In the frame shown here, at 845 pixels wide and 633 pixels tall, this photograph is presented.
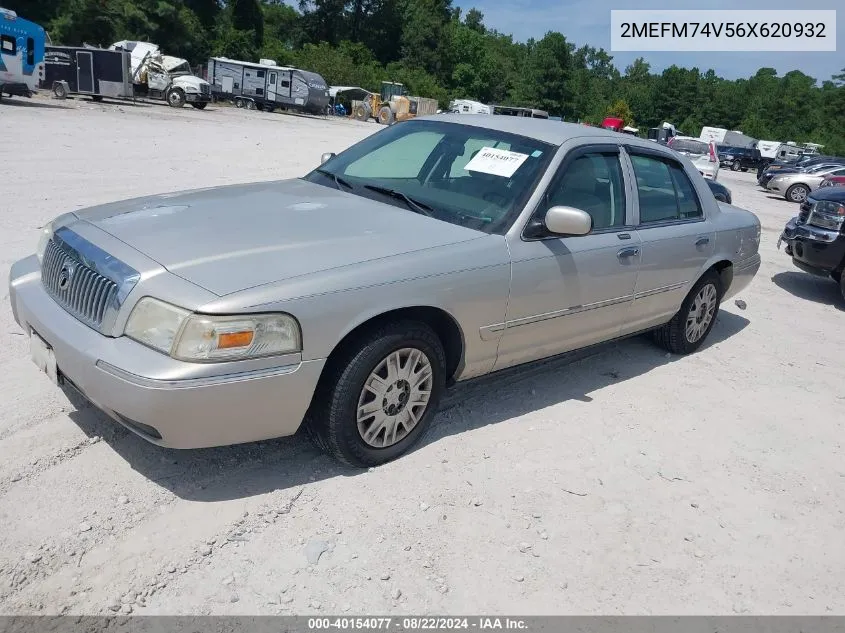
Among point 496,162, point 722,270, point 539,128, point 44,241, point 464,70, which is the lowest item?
point 722,270

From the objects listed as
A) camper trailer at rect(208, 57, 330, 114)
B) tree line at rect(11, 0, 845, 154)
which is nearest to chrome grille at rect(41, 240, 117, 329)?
camper trailer at rect(208, 57, 330, 114)

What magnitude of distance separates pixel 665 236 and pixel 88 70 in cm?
3058

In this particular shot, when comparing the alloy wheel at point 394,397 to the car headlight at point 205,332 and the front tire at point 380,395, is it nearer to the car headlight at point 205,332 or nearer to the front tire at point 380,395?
the front tire at point 380,395

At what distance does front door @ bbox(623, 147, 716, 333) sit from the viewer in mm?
4871

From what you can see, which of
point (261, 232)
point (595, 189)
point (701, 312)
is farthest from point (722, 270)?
point (261, 232)

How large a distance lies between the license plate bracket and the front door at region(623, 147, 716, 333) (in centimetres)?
350

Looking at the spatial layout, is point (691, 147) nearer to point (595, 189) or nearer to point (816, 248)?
point (816, 248)

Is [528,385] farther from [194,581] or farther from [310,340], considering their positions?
[194,581]

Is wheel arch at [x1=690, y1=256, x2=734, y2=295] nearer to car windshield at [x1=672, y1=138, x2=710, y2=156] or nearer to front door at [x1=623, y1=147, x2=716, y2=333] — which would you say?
front door at [x1=623, y1=147, x2=716, y2=333]

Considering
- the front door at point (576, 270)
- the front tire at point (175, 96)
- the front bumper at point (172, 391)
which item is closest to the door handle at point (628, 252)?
the front door at point (576, 270)

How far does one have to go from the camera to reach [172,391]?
9.25 feet

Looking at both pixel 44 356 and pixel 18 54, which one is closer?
pixel 44 356

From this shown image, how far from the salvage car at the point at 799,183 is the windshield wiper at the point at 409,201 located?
22865 mm

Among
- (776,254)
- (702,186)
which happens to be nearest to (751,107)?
(776,254)
